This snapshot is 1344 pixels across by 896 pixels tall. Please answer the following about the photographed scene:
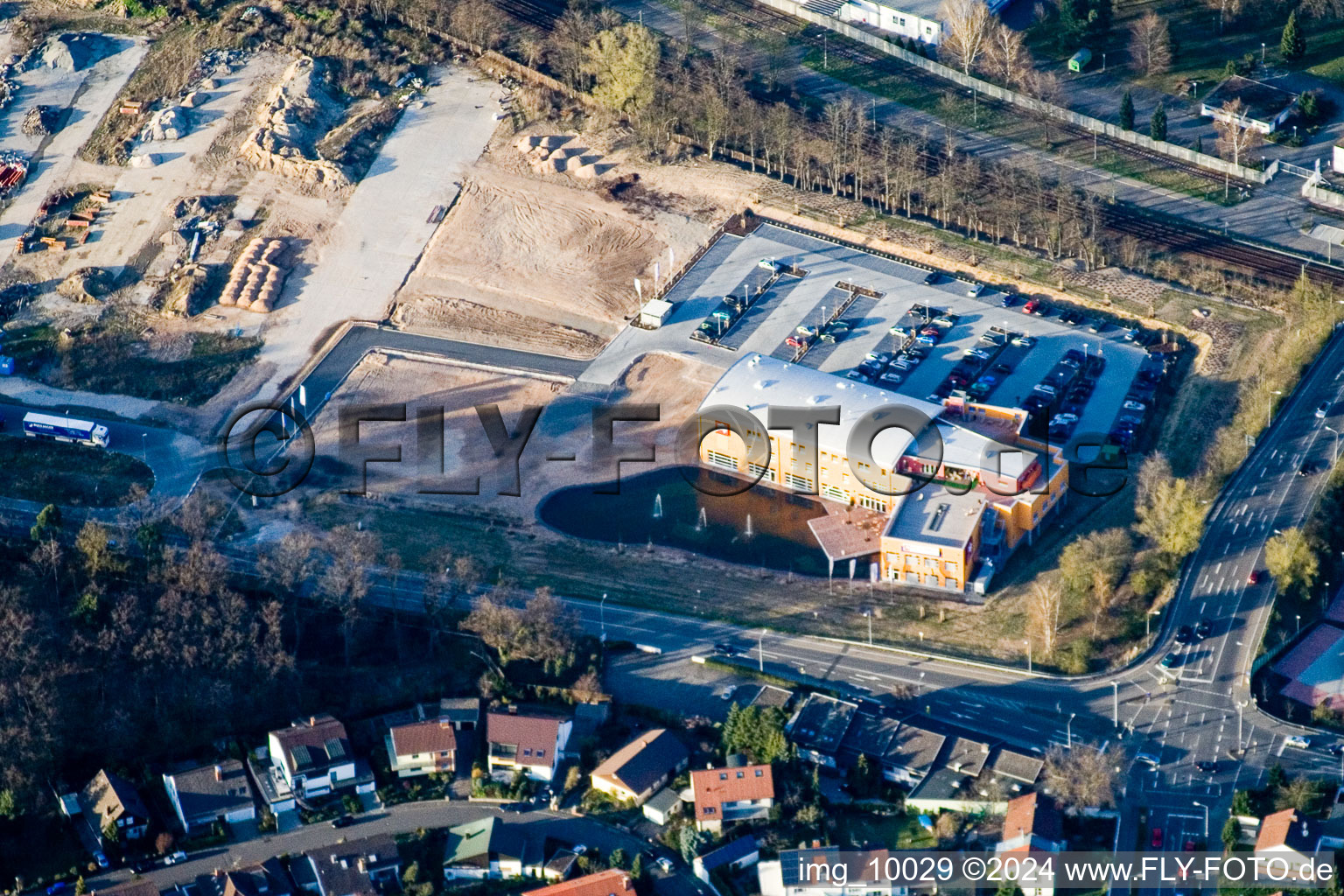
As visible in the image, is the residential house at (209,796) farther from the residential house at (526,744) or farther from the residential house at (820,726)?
the residential house at (820,726)

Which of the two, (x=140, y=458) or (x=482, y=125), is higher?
(x=482, y=125)

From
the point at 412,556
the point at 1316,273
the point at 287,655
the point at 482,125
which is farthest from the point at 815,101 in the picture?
the point at 287,655

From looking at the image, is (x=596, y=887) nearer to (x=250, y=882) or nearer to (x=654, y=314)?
(x=250, y=882)

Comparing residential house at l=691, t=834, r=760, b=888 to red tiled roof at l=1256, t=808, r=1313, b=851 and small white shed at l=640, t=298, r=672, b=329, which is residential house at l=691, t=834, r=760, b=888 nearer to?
red tiled roof at l=1256, t=808, r=1313, b=851

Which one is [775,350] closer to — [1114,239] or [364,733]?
[1114,239]

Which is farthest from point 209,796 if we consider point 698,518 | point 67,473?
point 698,518
